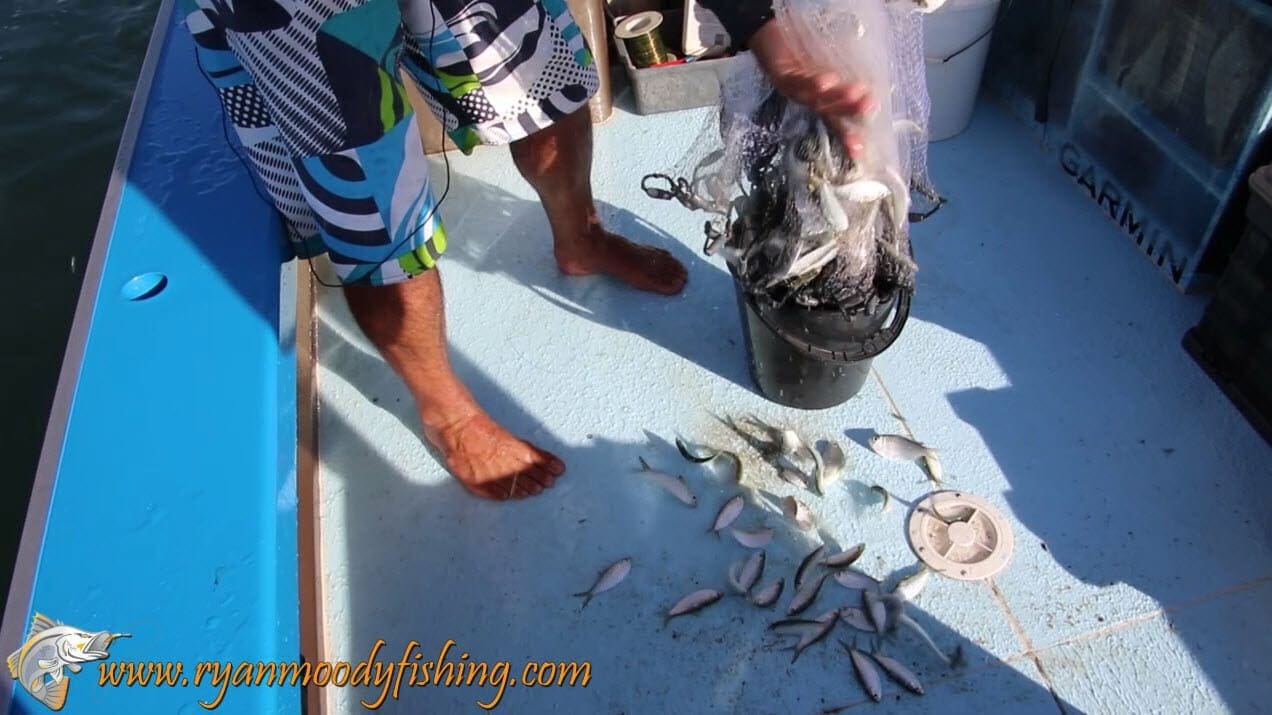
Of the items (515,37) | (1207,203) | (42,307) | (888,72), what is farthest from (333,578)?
(1207,203)

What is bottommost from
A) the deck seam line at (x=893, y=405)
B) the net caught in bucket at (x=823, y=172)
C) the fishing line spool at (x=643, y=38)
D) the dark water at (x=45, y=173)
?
the dark water at (x=45, y=173)

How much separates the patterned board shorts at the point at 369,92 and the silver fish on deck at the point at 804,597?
115 cm

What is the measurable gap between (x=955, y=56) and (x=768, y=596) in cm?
200

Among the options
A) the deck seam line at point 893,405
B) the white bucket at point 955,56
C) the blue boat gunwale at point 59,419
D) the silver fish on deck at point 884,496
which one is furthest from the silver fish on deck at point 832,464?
the blue boat gunwale at point 59,419

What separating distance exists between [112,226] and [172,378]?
1.90 ft

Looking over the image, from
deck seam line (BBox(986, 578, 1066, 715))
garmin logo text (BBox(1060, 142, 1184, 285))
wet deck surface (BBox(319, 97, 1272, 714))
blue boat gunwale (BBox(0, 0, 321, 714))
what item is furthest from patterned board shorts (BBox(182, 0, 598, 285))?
garmin logo text (BBox(1060, 142, 1184, 285))

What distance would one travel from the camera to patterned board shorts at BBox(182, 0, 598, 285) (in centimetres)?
148

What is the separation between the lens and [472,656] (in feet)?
6.26

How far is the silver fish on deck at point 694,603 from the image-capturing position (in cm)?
191

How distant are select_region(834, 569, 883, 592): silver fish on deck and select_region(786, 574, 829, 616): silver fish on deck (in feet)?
0.18

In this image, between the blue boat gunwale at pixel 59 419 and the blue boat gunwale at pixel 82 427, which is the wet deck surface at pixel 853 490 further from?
the blue boat gunwale at pixel 59 419

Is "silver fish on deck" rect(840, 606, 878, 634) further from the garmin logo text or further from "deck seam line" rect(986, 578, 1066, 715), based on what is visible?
the garmin logo text

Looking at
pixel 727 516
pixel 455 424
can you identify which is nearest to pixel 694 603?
pixel 727 516

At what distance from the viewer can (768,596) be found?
6.24ft
